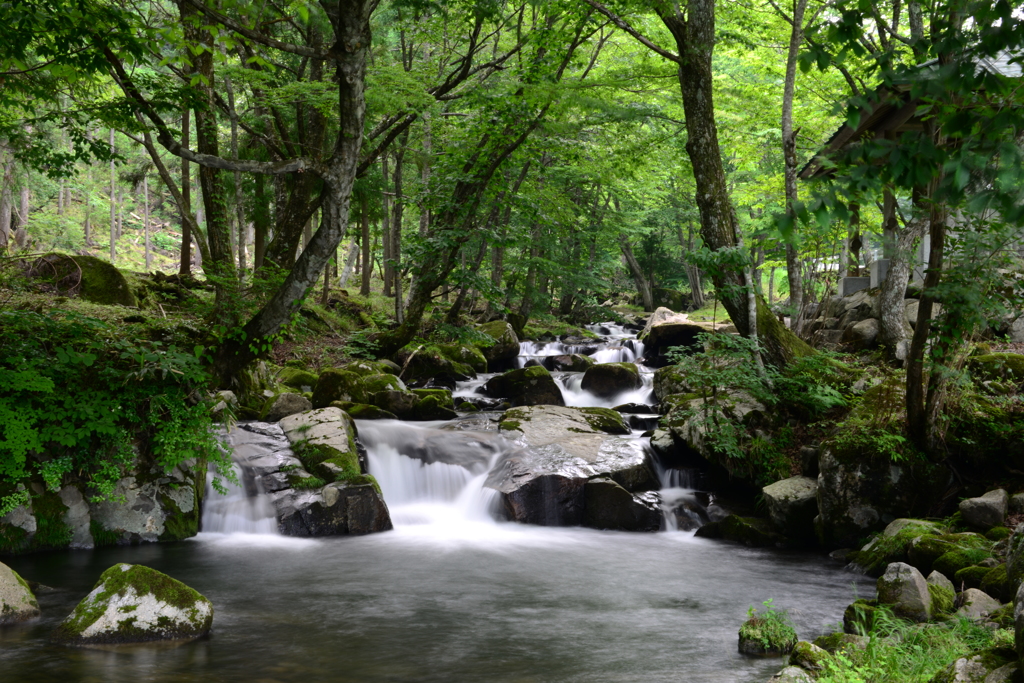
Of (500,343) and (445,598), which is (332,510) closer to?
(445,598)

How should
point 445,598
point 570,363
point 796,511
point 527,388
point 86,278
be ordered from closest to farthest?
point 445,598 → point 796,511 → point 86,278 → point 527,388 → point 570,363

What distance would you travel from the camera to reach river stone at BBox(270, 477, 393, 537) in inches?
354

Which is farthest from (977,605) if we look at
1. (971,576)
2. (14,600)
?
(14,600)

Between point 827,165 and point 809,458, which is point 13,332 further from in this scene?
point 809,458

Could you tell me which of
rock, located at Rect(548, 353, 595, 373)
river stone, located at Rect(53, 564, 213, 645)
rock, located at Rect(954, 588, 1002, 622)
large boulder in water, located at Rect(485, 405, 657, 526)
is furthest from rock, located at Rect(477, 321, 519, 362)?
rock, located at Rect(954, 588, 1002, 622)

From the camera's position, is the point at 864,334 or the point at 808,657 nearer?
the point at 808,657

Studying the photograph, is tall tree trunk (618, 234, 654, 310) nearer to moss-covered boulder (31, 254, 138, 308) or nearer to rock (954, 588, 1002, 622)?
moss-covered boulder (31, 254, 138, 308)

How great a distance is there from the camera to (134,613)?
5422mm

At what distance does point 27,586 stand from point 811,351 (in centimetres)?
1124

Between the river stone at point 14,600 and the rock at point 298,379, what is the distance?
7890 millimetres

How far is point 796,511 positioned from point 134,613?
7.72m

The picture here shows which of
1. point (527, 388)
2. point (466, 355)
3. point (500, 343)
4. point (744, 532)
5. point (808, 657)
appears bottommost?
point (744, 532)

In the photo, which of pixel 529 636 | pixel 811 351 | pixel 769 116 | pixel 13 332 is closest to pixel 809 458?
pixel 811 351

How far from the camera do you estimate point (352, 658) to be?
542 cm
